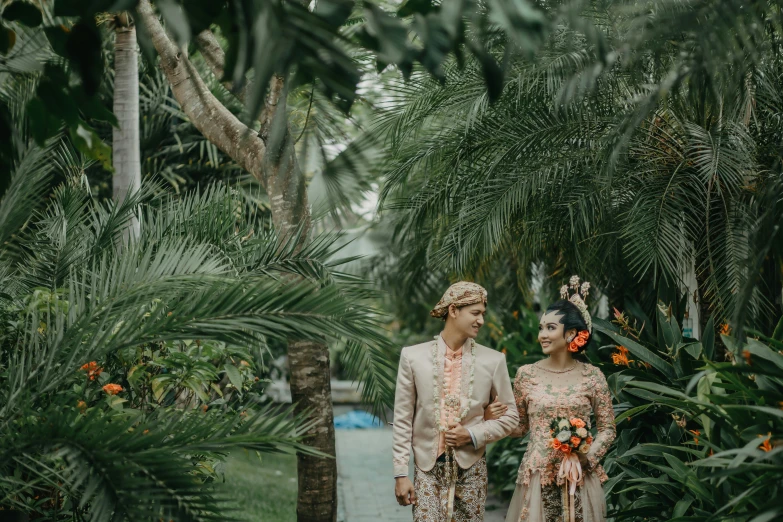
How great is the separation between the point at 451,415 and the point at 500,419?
275 mm

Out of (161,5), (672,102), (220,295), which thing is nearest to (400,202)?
Answer: (672,102)

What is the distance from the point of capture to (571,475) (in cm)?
475

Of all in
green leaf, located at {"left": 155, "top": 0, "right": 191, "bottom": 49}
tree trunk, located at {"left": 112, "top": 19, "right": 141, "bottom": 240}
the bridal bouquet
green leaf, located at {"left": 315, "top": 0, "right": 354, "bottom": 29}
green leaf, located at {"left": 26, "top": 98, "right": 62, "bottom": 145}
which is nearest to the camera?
green leaf, located at {"left": 155, "top": 0, "right": 191, "bottom": 49}

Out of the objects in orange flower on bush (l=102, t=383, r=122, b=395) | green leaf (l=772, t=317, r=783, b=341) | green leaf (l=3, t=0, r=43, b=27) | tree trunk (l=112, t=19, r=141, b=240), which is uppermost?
tree trunk (l=112, t=19, r=141, b=240)

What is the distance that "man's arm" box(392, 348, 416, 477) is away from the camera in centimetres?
479

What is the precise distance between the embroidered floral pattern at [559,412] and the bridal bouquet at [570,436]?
0.32ft

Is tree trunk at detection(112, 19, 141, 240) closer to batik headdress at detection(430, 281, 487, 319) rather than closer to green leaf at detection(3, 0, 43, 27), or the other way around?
batik headdress at detection(430, 281, 487, 319)

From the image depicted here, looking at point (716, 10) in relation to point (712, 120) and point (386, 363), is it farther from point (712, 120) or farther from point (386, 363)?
point (712, 120)

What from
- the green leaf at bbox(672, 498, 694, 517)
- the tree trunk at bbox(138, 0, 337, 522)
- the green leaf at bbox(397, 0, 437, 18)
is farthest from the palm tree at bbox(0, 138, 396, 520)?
the green leaf at bbox(672, 498, 694, 517)

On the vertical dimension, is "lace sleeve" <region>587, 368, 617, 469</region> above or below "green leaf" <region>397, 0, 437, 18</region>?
below

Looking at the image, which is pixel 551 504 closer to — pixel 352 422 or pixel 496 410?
pixel 496 410

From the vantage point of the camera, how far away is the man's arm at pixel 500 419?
478 cm

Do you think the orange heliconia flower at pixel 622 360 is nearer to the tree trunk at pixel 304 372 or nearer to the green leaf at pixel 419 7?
the tree trunk at pixel 304 372

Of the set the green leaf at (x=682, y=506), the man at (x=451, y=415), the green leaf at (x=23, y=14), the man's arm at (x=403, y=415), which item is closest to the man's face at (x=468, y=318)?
the man at (x=451, y=415)
